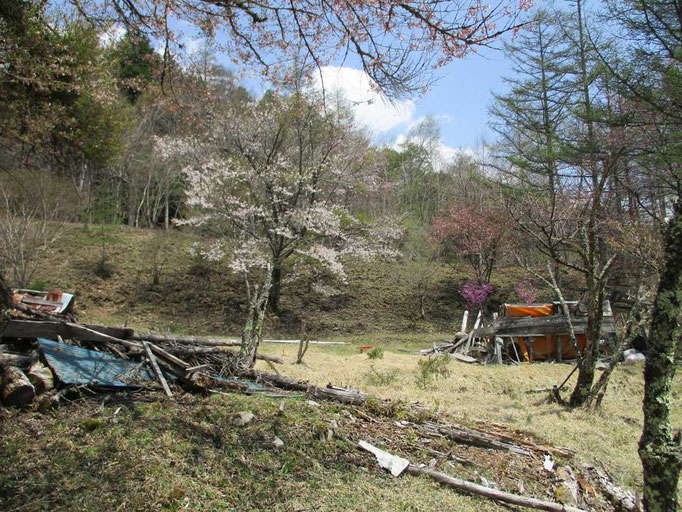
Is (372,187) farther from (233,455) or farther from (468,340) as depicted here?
(233,455)

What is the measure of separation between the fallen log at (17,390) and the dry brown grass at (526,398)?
4362 millimetres

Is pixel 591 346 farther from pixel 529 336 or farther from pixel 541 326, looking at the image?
pixel 529 336

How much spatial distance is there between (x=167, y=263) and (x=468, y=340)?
46.6 ft

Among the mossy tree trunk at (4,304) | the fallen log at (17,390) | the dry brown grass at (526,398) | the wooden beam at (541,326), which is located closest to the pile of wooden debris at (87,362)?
the fallen log at (17,390)

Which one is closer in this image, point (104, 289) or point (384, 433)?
point (384, 433)

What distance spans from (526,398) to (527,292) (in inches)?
435

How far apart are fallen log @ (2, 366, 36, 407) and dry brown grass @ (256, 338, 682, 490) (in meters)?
4.36

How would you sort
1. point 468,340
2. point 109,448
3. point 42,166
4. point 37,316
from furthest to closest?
point 42,166, point 468,340, point 37,316, point 109,448

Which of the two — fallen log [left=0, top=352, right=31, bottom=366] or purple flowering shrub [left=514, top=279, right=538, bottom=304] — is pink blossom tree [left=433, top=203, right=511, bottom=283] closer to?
purple flowering shrub [left=514, top=279, right=538, bottom=304]

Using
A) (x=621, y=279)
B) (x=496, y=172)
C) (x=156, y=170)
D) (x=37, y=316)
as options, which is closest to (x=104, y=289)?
(x=156, y=170)

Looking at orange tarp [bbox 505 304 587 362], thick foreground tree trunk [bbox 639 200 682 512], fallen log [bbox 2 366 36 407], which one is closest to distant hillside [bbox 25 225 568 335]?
orange tarp [bbox 505 304 587 362]

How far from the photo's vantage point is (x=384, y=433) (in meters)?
4.46

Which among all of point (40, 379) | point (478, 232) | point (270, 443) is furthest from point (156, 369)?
point (478, 232)

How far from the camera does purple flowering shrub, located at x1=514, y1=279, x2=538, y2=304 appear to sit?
18.1 m
